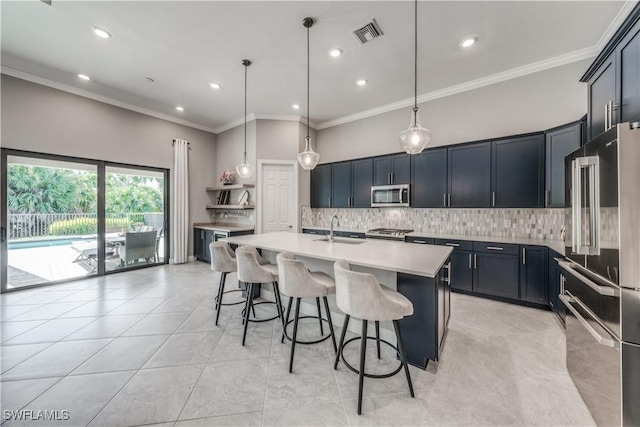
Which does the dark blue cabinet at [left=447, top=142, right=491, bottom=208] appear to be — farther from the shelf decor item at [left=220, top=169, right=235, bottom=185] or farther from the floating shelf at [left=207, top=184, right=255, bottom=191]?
the shelf decor item at [left=220, top=169, right=235, bottom=185]

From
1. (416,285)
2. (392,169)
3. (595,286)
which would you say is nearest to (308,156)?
(416,285)

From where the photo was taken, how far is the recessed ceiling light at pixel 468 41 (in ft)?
9.43

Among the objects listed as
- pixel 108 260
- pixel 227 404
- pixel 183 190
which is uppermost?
pixel 183 190

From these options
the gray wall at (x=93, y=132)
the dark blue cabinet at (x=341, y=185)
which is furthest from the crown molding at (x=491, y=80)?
the gray wall at (x=93, y=132)

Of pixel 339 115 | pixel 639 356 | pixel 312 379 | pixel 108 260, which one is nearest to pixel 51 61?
pixel 108 260

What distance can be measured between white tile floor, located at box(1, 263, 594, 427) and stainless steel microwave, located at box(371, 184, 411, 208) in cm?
195

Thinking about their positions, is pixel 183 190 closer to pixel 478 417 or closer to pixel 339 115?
pixel 339 115

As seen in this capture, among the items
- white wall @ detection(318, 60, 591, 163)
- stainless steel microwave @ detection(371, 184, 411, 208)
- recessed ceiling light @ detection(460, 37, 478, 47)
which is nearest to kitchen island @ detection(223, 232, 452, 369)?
stainless steel microwave @ detection(371, 184, 411, 208)

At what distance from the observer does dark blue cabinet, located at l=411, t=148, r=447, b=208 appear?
12.8 feet

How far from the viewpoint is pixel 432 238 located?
147 inches

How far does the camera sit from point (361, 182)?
4836 mm

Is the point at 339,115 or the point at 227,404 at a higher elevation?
the point at 339,115

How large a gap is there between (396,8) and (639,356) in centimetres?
320

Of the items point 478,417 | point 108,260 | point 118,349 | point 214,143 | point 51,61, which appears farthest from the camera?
point 214,143
